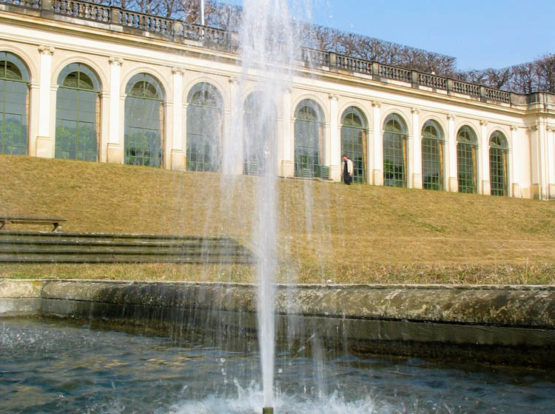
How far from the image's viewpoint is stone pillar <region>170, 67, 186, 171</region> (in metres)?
25.3

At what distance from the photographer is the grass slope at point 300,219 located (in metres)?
8.48

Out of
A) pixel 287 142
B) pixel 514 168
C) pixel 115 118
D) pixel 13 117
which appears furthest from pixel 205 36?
pixel 514 168

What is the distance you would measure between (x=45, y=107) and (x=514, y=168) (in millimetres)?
27864

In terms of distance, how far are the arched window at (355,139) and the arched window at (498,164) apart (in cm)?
980

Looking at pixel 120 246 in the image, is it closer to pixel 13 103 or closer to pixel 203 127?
pixel 13 103

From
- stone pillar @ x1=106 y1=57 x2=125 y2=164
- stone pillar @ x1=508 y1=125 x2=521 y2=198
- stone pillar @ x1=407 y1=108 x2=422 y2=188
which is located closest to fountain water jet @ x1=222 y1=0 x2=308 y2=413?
stone pillar @ x1=106 y1=57 x2=125 y2=164

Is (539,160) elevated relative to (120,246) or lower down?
elevated

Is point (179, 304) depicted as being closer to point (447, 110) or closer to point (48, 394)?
point (48, 394)

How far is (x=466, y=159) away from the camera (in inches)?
1403

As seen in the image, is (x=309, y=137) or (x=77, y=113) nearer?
(x=77, y=113)

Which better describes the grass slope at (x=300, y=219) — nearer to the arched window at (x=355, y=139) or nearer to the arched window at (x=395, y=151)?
the arched window at (x=355, y=139)

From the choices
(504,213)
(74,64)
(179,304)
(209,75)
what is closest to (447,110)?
(504,213)

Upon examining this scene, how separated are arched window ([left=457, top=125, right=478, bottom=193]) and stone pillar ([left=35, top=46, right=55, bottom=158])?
23043 mm

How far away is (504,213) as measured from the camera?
912 inches
